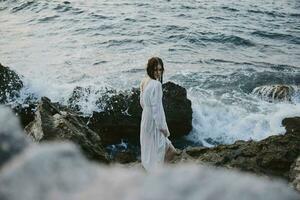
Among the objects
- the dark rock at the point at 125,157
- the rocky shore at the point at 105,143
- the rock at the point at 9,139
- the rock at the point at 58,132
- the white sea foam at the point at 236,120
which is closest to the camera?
the rocky shore at the point at 105,143

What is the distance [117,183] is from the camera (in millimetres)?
1000

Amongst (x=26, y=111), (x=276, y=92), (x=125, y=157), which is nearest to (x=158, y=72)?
(x=125, y=157)

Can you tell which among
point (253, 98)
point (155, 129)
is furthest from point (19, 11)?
point (155, 129)

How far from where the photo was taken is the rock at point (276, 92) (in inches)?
512

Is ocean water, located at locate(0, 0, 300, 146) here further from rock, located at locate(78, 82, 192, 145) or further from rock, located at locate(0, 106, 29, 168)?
rock, located at locate(0, 106, 29, 168)

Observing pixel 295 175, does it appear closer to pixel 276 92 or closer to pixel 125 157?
pixel 125 157

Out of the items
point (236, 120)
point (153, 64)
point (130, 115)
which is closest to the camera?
point (153, 64)

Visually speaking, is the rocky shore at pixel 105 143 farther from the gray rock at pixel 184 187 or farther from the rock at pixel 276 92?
the rock at pixel 276 92

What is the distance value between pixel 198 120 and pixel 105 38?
9713mm

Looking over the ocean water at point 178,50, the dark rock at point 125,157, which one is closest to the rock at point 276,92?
the ocean water at point 178,50

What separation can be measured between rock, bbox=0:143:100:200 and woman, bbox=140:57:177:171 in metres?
4.72

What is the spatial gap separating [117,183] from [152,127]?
5317mm

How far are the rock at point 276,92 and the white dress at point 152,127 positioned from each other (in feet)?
23.9

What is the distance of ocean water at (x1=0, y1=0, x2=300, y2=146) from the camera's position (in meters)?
11.8
